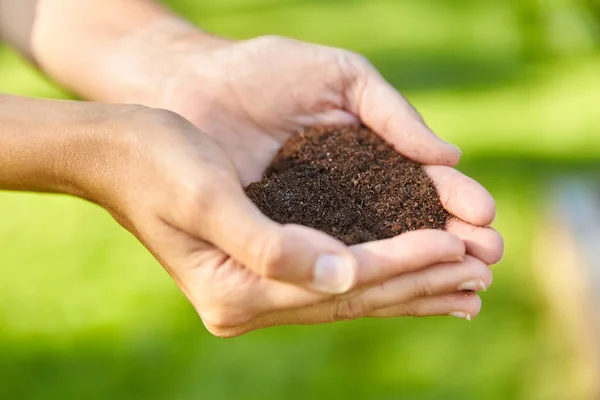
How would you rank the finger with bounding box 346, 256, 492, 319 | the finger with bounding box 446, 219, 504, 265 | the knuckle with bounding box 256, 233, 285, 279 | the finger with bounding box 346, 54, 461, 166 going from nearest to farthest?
1. the knuckle with bounding box 256, 233, 285, 279
2. the finger with bounding box 346, 256, 492, 319
3. the finger with bounding box 446, 219, 504, 265
4. the finger with bounding box 346, 54, 461, 166

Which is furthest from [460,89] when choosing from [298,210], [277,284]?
[277,284]

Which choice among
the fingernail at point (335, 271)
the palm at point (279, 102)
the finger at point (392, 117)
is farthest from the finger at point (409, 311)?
the finger at point (392, 117)

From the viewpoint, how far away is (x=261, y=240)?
141 centimetres

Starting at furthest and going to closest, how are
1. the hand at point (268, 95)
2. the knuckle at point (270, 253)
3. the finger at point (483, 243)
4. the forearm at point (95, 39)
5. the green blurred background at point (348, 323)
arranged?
1. the green blurred background at point (348, 323)
2. the forearm at point (95, 39)
3. the hand at point (268, 95)
4. the finger at point (483, 243)
5. the knuckle at point (270, 253)

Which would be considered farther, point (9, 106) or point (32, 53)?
point (32, 53)

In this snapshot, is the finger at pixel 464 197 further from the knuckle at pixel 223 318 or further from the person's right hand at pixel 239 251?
the knuckle at pixel 223 318

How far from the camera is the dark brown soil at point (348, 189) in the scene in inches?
69.1

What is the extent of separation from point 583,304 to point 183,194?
1.86 meters

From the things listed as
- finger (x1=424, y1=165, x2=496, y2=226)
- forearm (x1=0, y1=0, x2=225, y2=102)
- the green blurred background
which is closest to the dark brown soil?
finger (x1=424, y1=165, x2=496, y2=226)

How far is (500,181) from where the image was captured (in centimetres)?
360

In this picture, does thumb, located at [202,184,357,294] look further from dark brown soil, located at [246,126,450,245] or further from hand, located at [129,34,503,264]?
hand, located at [129,34,503,264]

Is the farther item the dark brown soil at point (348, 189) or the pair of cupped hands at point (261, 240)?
the dark brown soil at point (348, 189)

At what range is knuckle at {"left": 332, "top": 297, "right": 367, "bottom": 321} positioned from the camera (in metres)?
1.58

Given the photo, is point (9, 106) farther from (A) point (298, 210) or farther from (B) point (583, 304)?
(B) point (583, 304)
